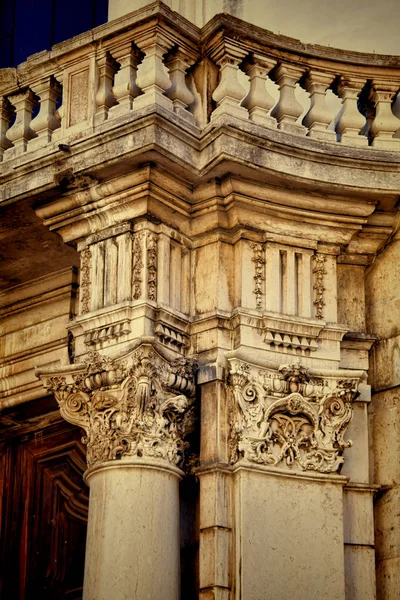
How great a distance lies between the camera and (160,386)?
1062 cm

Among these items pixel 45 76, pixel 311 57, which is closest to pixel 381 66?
pixel 311 57

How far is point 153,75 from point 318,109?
1379mm

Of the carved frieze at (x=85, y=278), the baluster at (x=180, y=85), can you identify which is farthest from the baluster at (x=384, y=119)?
the carved frieze at (x=85, y=278)

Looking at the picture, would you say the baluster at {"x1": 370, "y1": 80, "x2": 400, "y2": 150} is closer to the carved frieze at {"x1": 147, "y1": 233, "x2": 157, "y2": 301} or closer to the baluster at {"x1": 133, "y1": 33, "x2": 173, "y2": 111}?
the baluster at {"x1": 133, "y1": 33, "x2": 173, "y2": 111}

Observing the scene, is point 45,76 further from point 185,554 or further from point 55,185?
point 185,554

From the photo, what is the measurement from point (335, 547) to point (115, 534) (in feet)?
5.20

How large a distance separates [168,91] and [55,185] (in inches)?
43.5

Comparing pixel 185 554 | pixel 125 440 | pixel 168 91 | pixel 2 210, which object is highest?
pixel 168 91

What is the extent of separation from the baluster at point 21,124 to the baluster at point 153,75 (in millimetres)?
1117

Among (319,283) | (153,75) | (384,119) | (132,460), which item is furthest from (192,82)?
(132,460)

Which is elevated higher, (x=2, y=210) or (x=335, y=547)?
(x=2, y=210)

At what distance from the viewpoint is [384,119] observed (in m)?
11.8

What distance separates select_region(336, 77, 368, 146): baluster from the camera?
11633 millimetres

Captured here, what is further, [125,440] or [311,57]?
[311,57]
